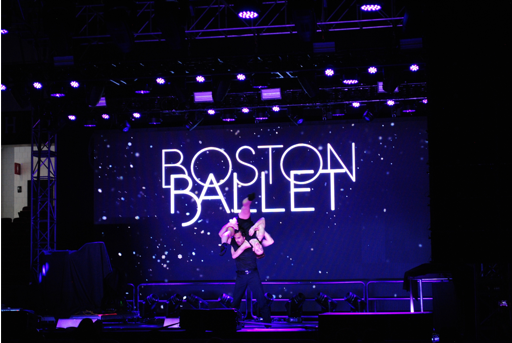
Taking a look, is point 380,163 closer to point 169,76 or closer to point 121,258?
point 169,76

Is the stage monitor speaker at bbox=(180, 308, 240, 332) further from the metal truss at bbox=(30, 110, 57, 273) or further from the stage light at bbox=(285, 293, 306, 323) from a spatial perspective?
the metal truss at bbox=(30, 110, 57, 273)

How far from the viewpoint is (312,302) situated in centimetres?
1288

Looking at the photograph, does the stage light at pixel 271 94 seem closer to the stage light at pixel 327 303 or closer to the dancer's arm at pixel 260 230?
the dancer's arm at pixel 260 230

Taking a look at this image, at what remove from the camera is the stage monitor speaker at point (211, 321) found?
6902 millimetres

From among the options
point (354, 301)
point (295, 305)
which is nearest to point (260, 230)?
point (295, 305)

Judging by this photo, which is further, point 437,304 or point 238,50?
point 238,50

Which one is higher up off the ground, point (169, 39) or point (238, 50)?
point (238, 50)

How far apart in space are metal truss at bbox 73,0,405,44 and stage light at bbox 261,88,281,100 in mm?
1300

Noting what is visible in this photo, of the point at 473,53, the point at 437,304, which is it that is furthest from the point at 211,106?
the point at 473,53

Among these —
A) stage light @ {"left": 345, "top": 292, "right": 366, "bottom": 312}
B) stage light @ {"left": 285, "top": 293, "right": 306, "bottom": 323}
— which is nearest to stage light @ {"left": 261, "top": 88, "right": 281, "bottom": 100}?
stage light @ {"left": 285, "top": 293, "right": 306, "bottom": 323}

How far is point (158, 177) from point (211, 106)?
242cm

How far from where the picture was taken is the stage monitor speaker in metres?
6.90

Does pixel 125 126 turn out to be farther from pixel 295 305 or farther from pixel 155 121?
pixel 295 305

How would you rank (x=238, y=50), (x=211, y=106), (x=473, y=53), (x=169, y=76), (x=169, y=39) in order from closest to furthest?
(x=473, y=53) → (x=169, y=39) → (x=169, y=76) → (x=238, y=50) → (x=211, y=106)
